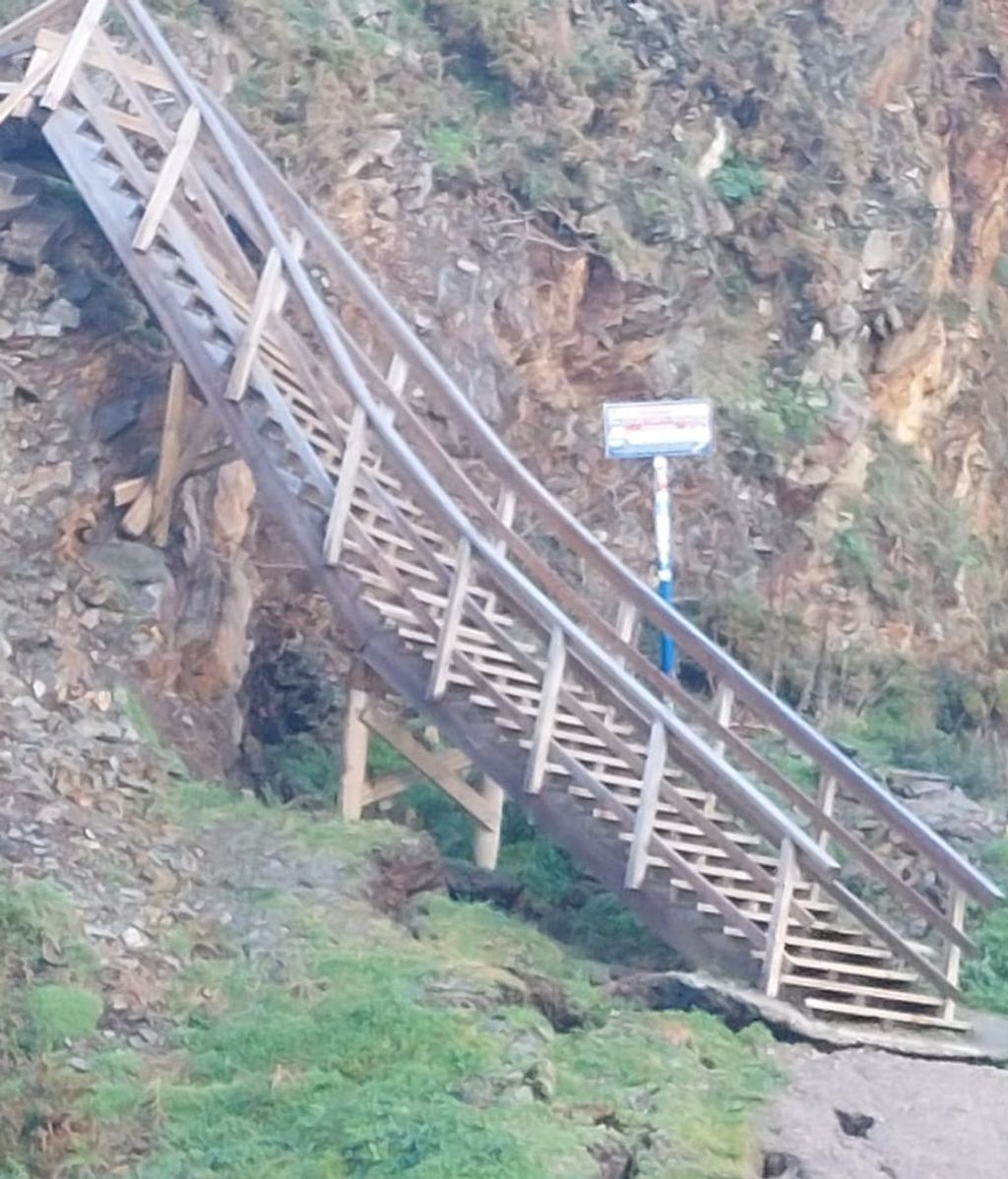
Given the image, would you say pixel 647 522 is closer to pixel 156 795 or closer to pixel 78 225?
pixel 78 225

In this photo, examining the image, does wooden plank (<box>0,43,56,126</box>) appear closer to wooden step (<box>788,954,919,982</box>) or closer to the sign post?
the sign post

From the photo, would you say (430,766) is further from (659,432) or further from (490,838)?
(659,432)

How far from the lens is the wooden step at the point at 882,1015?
9047mm

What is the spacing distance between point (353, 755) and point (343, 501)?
156 cm

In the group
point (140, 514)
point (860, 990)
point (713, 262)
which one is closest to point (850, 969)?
point (860, 990)

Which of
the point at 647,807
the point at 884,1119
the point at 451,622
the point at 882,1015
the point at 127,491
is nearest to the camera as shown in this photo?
the point at 884,1119

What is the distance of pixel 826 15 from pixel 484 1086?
1428 cm

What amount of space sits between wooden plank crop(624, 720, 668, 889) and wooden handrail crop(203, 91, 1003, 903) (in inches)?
41.3

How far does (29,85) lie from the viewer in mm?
11805

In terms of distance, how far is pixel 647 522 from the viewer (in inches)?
612

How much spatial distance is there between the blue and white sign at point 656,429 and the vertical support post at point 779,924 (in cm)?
294

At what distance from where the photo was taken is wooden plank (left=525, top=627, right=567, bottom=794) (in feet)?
31.3

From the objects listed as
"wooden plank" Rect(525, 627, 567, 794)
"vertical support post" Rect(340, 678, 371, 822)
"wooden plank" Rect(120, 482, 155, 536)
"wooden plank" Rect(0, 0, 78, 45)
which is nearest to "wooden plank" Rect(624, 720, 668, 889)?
"wooden plank" Rect(525, 627, 567, 794)

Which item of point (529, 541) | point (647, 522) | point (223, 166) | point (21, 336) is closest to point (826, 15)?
point (647, 522)
